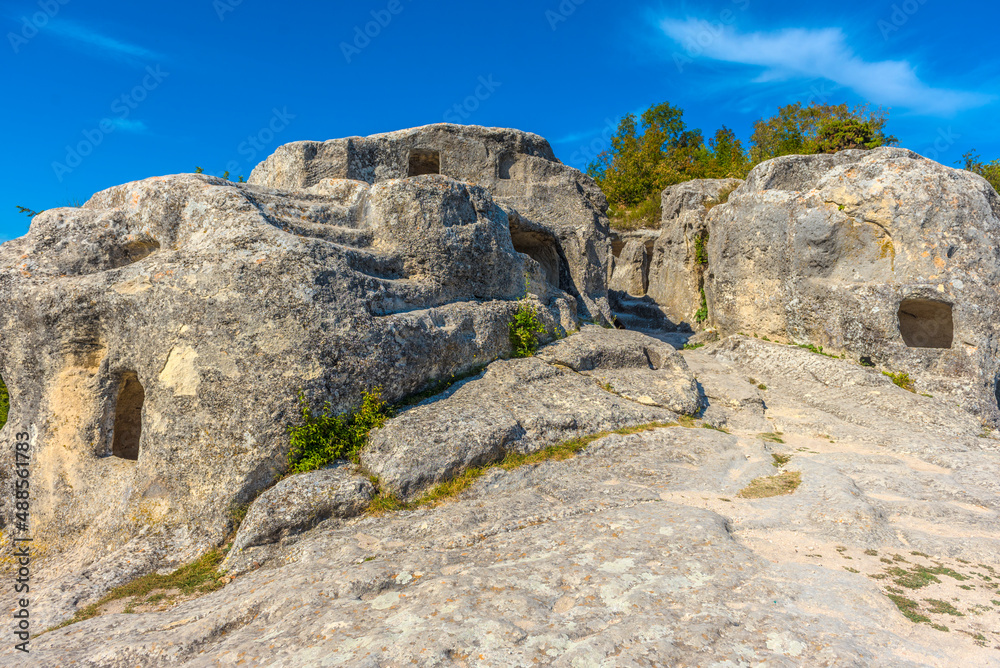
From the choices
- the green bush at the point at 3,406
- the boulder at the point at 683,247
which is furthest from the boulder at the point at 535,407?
the green bush at the point at 3,406

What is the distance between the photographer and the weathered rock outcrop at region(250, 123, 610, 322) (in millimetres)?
14352

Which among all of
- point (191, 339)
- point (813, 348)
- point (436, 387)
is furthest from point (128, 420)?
point (813, 348)

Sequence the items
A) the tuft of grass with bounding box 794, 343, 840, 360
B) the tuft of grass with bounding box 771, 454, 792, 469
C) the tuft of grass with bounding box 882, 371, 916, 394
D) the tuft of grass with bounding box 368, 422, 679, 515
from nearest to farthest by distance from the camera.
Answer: the tuft of grass with bounding box 368, 422, 679, 515, the tuft of grass with bounding box 771, 454, 792, 469, the tuft of grass with bounding box 882, 371, 916, 394, the tuft of grass with bounding box 794, 343, 840, 360

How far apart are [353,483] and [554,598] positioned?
2963 millimetres

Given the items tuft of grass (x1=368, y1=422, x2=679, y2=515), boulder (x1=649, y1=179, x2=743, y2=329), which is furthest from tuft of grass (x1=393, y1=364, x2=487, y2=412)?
boulder (x1=649, y1=179, x2=743, y2=329)

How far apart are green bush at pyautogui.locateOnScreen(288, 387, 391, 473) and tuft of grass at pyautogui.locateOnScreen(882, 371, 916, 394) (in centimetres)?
989

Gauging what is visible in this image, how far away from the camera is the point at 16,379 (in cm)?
770

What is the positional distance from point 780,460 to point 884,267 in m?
6.23

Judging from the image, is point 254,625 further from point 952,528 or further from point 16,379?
point 952,528

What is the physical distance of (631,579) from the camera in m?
4.47

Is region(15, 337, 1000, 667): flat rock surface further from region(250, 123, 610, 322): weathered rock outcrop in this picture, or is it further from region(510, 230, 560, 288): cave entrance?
region(250, 123, 610, 322): weathered rock outcrop

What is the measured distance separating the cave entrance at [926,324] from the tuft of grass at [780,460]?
6472 mm

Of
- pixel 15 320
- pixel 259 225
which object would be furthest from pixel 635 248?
pixel 15 320

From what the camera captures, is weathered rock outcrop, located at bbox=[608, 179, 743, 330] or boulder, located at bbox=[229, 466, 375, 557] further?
weathered rock outcrop, located at bbox=[608, 179, 743, 330]
